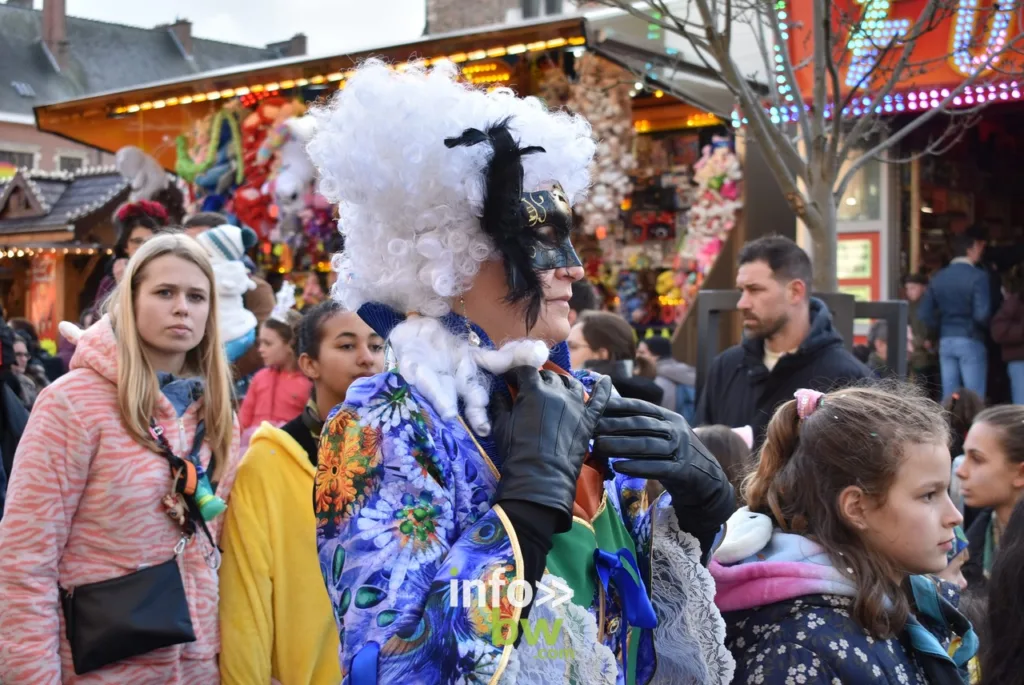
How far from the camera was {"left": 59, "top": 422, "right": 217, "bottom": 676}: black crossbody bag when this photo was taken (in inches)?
98.2

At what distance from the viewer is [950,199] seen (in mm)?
10406

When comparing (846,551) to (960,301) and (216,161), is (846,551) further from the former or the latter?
(216,161)

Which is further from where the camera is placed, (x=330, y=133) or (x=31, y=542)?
(x=31, y=542)

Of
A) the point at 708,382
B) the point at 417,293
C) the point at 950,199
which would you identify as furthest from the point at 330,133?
the point at 950,199

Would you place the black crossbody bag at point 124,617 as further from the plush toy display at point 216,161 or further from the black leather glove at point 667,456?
the plush toy display at point 216,161

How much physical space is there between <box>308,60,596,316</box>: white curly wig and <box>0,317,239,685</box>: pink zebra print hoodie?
1.09 metres

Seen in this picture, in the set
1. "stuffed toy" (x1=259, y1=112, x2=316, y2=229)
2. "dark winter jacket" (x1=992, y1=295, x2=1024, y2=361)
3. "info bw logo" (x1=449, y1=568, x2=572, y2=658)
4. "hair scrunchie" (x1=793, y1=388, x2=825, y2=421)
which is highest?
"stuffed toy" (x1=259, y1=112, x2=316, y2=229)

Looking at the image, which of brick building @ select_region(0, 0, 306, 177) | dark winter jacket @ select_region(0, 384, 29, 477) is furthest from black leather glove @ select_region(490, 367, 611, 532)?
brick building @ select_region(0, 0, 306, 177)

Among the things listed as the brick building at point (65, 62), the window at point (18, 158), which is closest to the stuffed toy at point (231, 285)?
the brick building at point (65, 62)

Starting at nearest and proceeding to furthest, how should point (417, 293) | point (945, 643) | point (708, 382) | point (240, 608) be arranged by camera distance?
point (417, 293), point (945, 643), point (240, 608), point (708, 382)

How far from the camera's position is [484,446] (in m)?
1.69

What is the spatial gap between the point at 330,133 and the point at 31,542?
136cm

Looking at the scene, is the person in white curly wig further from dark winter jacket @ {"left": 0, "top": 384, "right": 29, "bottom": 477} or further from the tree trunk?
the tree trunk

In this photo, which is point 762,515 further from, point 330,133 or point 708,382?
point 708,382
